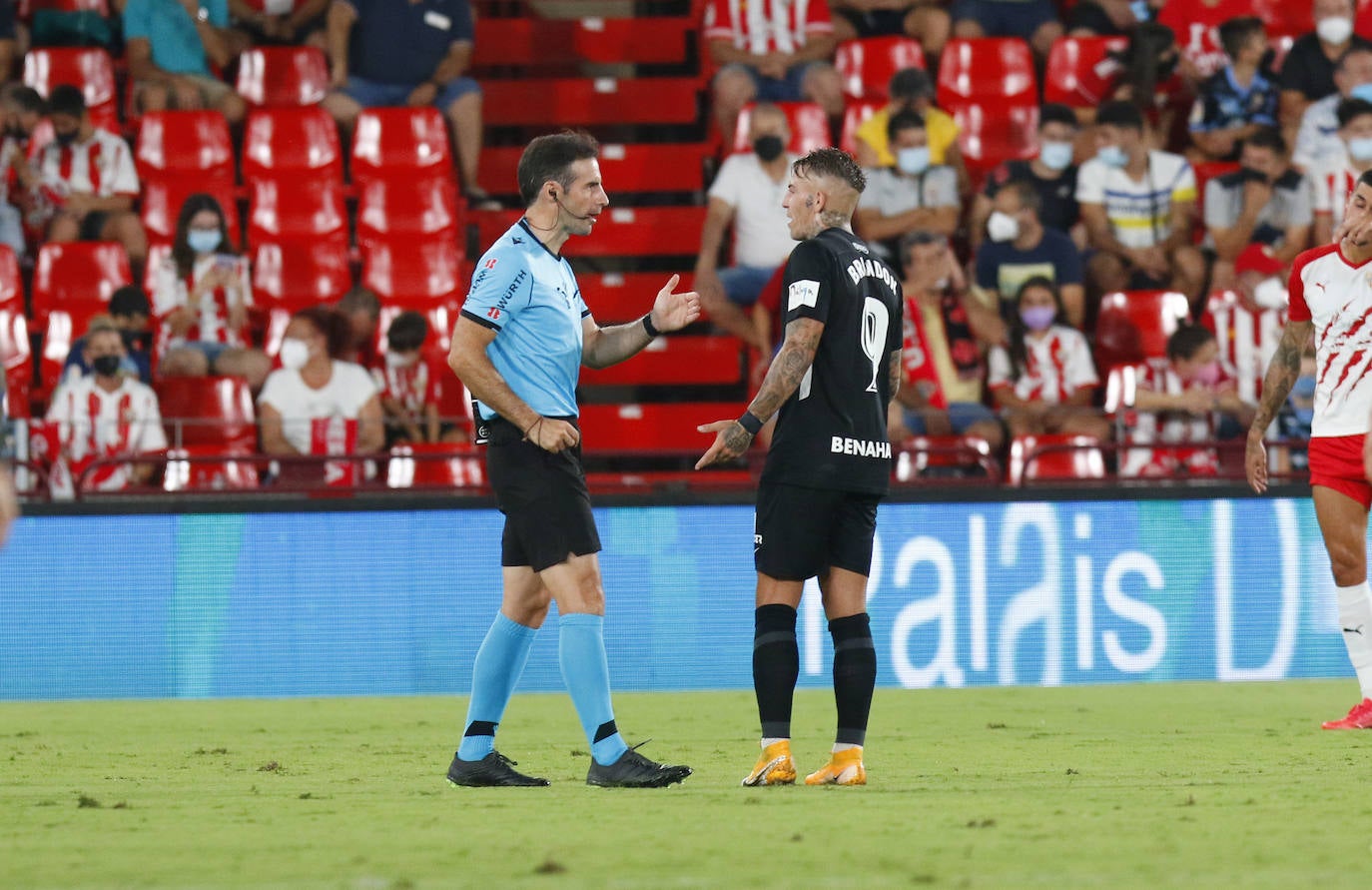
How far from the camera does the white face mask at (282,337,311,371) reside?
1185 cm

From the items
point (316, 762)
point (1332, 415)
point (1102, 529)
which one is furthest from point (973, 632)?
point (316, 762)

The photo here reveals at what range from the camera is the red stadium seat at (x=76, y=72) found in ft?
47.3

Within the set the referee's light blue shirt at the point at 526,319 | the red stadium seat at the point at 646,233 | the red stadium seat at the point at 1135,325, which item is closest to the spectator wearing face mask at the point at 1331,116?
the red stadium seat at the point at 1135,325

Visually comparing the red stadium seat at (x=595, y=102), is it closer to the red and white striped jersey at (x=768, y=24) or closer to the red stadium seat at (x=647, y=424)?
the red and white striped jersey at (x=768, y=24)

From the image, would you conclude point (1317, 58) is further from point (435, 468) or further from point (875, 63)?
point (435, 468)

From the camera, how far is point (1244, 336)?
485 inches

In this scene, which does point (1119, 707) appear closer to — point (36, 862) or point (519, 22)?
point (36, 862)

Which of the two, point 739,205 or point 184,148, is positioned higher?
point 184,148

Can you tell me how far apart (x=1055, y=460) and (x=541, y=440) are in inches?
232

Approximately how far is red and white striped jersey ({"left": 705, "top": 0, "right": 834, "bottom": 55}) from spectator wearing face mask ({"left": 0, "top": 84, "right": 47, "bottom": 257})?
4.96m

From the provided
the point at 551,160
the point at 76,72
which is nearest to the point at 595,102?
the point at 76,72

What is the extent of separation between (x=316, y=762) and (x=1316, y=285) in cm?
453

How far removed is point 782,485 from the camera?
6.41m

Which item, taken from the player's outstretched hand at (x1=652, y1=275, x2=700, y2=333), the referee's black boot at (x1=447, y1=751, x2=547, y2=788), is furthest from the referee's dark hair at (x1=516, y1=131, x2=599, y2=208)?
the referee's black boot at (x1=447, y1=751, x2=547, y2=788)
